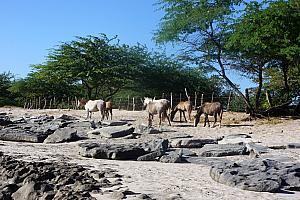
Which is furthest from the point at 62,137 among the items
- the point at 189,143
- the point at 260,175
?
the point at 260,175

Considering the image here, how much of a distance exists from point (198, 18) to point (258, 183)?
17584 mm

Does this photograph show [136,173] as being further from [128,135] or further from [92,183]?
[128,135]

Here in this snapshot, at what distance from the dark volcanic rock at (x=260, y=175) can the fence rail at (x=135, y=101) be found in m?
19.8

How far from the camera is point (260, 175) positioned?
910cm

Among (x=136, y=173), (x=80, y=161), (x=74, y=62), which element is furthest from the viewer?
(x=74, y=62)

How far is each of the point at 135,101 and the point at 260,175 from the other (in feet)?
101

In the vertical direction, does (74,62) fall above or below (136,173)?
above

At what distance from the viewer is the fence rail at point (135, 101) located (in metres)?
31.5

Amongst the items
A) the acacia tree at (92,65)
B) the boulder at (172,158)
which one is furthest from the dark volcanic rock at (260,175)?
the acacia tree at (92,65)

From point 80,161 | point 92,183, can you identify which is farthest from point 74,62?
point 92,183

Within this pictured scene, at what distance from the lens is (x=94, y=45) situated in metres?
43.4

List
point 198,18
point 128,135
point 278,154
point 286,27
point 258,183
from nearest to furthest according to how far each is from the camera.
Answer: point 258,183
point 278,154
point 128,135
point 286,27
point 198,18

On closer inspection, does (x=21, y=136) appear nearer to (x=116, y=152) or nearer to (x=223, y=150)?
(x=116, y=152)

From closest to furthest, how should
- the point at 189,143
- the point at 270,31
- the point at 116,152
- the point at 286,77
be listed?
1. the point at 116,152
2. the point at 189,143
3. the point at 270,31
4. the point at 286,77
